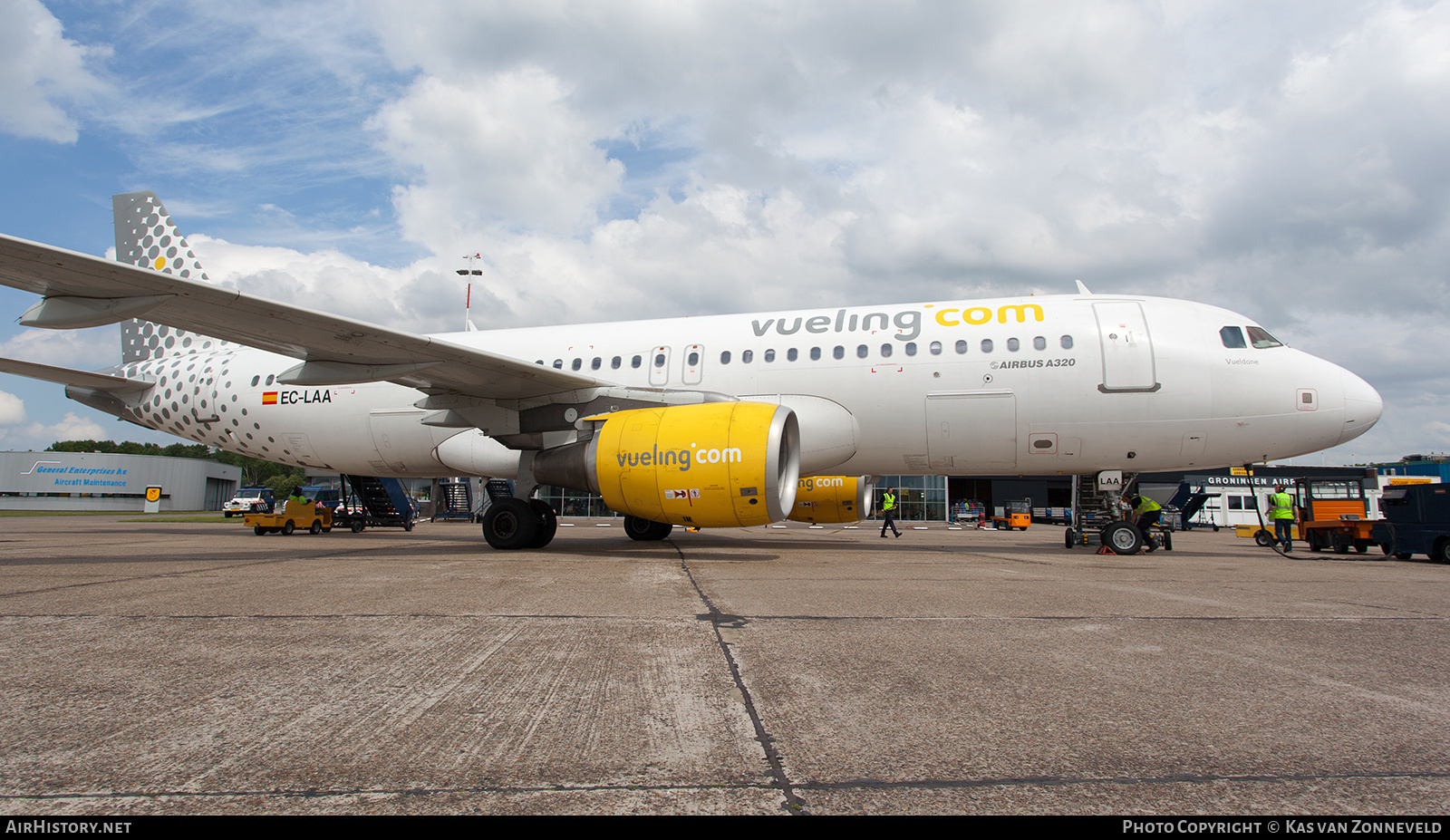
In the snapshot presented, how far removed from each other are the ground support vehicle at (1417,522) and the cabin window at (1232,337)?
4.71 m

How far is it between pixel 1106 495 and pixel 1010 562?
3533 mm

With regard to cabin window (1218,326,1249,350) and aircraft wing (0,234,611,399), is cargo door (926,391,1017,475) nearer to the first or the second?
cabin window (1218,326,1249,350)

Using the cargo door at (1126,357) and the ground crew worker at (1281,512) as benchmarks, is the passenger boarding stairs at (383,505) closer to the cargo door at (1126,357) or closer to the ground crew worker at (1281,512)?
the cargo door at (1126,357)

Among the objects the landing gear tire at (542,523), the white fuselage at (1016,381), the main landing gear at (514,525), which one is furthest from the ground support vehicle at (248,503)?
the white fuselage at (1016,381)

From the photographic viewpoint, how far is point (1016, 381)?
31.8 feet

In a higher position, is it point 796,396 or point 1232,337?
point 1232,337

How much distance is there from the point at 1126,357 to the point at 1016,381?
4.87ft

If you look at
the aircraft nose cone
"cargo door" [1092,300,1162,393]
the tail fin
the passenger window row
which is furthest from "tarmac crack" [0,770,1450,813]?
the tail fin

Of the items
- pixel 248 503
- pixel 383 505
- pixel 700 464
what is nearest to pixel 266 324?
pixel 700 464

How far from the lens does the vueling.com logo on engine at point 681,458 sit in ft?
25.7

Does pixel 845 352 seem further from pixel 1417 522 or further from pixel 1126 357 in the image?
pixel 1417 522

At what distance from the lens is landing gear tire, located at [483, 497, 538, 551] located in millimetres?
9773
